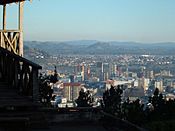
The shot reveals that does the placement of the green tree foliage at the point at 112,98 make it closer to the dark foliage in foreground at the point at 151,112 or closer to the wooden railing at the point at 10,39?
the dark foliage in foreground at the point at 151,112

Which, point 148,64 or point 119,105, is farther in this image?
point 148,64

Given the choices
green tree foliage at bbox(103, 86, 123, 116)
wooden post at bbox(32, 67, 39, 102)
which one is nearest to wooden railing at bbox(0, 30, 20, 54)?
wooden post at bbox(32, 67, 39, 102)

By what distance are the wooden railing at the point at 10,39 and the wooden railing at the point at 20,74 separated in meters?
2.94

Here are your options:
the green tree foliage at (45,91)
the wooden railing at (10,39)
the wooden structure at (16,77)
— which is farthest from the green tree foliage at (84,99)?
the wooden structure at (16,77)

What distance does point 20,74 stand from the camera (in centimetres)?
975

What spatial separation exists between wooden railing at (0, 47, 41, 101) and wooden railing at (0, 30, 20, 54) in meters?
2.94

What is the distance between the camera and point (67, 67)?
84438 millimetres

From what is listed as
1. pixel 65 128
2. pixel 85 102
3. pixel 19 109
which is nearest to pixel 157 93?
pixel 85 102

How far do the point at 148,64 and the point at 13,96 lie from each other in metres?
113

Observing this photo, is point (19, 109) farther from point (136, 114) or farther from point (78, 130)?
point (136, 114)

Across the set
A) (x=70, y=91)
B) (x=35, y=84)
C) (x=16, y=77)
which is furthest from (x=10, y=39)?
(x=70, y=91)

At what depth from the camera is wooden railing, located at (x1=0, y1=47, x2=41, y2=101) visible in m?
9.39

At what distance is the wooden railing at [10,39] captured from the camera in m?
13.2

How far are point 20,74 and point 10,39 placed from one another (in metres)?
3.82
